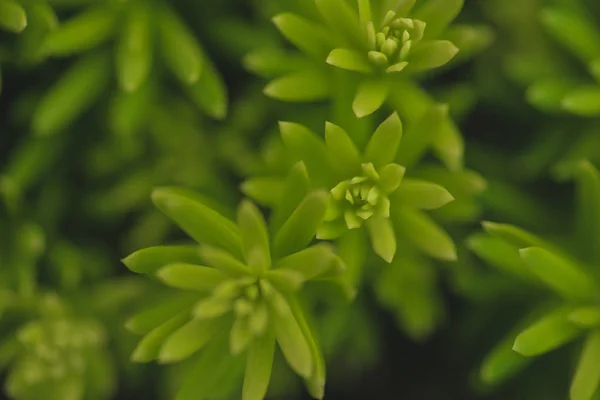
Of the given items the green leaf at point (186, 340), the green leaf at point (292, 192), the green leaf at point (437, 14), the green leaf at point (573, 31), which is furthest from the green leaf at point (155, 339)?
the green leaf at point (573, 31)

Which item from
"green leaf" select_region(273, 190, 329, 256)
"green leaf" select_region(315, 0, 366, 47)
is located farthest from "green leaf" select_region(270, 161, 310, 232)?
"green leaf" select_region(315, 0, 366, 47)

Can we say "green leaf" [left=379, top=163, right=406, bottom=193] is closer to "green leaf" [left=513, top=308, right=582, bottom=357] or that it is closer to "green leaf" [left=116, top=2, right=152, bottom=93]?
"green leaf" [left=513, top=308, right=582, bottom=357]

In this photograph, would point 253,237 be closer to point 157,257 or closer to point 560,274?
point 157,257

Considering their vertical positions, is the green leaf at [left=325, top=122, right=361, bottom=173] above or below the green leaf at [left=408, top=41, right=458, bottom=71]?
below

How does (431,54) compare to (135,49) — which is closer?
(431,54)

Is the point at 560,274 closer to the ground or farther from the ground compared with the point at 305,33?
closer to the ground

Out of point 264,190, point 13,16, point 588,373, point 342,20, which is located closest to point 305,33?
point 342,20
